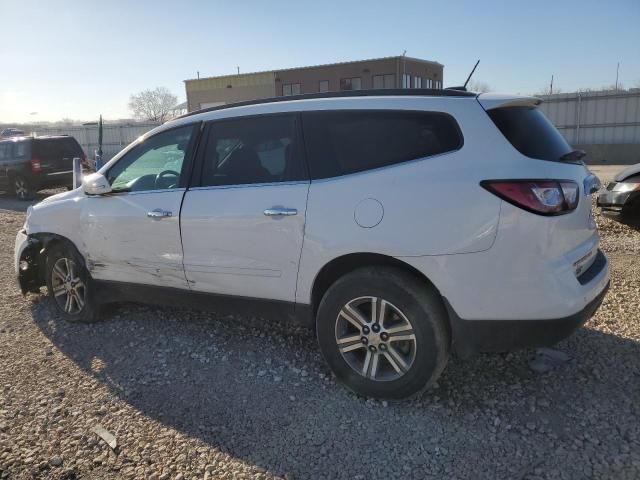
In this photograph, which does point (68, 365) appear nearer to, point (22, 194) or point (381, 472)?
point (381, 472)

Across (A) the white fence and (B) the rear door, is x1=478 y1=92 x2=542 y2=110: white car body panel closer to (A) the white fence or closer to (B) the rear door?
(B) the rear door

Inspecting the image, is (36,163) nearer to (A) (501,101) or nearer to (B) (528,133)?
(A) (501,101)

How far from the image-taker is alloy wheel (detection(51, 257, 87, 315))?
467 centimetres

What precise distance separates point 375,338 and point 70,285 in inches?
121

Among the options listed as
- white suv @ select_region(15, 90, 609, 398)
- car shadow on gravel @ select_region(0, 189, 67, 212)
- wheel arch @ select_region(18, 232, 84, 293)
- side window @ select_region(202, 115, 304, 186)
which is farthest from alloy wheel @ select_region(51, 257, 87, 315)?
car shadow on gravel @ select_region(0, 189, 67, 212)

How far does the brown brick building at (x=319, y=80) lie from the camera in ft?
137

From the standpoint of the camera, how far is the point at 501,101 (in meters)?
2.98

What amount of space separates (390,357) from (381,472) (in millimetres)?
704

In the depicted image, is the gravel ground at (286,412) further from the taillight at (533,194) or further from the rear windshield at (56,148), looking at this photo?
the rear windshield at (56,148)

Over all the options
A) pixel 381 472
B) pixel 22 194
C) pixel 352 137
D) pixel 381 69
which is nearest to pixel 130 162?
pixel 352 137

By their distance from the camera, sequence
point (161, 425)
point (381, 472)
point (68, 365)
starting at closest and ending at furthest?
1. point (381, 472)
2. point (161, 425)
3. point (68, 365)

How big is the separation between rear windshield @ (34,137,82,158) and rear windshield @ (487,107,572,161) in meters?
14.4

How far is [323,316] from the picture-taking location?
3293 mm

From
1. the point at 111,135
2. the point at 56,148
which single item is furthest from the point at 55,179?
the point at 111,135
